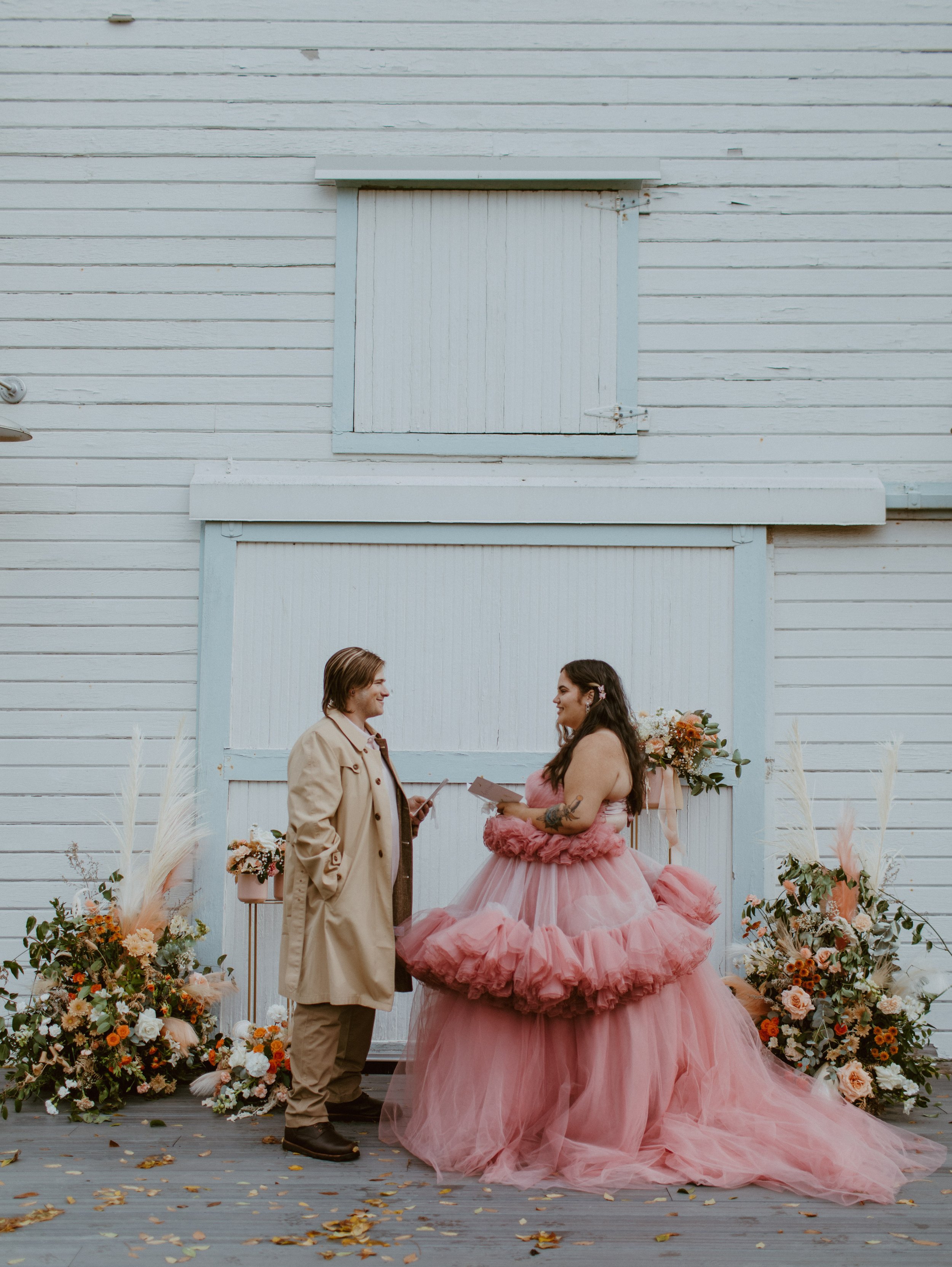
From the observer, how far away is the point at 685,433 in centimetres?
562

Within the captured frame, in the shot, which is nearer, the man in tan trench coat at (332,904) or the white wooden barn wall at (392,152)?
the man in tan trench coat at (332,904)

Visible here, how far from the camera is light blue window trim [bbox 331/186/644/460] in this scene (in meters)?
5.59

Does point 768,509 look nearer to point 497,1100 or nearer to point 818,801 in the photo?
point 818,801

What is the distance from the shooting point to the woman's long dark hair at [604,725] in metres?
4.36

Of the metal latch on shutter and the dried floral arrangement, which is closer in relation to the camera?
the dried floral arrangement

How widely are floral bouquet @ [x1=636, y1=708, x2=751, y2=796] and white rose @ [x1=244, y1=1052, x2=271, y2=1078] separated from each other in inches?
86.1

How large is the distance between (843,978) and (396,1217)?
228 centimetres

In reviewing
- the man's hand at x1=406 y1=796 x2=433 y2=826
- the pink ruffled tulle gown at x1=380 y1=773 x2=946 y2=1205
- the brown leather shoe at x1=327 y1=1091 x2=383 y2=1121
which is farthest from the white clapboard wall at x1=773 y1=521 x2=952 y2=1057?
the brown leather shoe at x1=327 y1=1091 x2=383 y2=1121

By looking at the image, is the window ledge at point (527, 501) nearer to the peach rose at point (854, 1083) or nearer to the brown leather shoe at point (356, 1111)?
the peach rose at point (854, 1083)

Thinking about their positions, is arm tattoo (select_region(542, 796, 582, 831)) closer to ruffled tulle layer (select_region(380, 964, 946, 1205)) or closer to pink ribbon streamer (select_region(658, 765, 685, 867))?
ruffled tulle layer (select_region(380, 964, 946, 1205))

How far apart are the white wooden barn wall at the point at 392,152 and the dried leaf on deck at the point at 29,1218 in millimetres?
2990

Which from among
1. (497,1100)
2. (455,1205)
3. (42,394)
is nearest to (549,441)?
(42,394)

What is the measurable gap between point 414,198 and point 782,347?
2.13 metres

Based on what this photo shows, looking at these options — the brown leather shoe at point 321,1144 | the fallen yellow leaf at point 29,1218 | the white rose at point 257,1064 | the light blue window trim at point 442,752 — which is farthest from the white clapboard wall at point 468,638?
the fallen yellow leaf at point 29,1218
